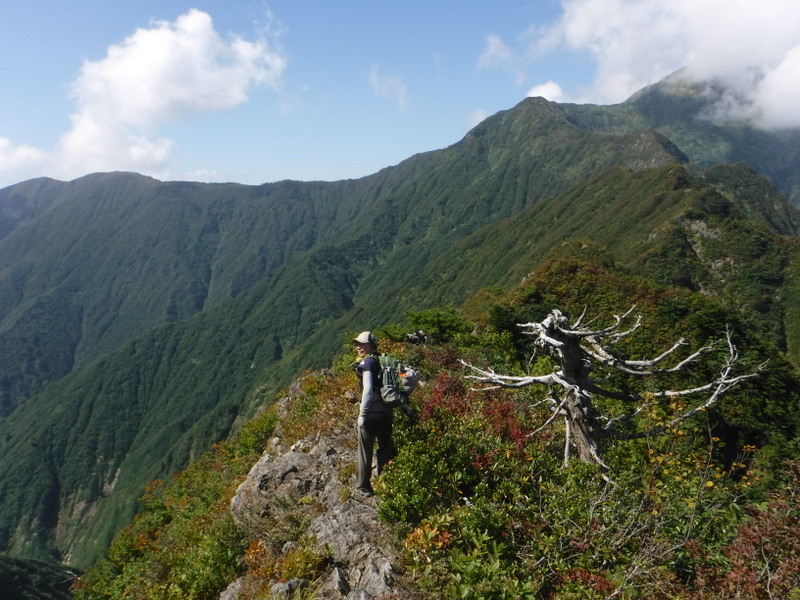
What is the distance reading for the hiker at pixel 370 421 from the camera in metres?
8.12

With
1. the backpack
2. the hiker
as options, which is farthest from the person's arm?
the backpack

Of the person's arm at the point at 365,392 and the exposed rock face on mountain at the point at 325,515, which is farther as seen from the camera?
the person's arm at the point at 365,392

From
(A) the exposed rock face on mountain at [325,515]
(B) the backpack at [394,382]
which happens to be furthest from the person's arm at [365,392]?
(A) the exposed rock face on mountain at [325,515]

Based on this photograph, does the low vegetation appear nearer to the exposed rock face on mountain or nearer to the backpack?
the exposed rock face on mountain

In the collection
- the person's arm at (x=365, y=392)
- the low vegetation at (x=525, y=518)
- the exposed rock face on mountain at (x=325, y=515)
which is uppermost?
the person's arm at (x=365, y=392)

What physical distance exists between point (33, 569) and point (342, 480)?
132937mm

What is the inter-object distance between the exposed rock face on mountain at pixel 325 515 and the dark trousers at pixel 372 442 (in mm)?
462

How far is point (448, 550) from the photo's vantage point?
6.35 m

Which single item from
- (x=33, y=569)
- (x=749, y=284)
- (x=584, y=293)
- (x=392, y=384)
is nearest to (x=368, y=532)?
(x=392, y=384)

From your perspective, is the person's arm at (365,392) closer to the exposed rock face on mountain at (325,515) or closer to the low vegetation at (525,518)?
the low vegetation at (525,518)

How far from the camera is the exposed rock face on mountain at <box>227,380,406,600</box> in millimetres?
6617

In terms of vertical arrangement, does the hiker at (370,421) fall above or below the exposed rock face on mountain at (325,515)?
above

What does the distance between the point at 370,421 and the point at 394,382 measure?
2.62 feet

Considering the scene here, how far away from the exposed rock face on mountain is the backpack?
69.1 inches
